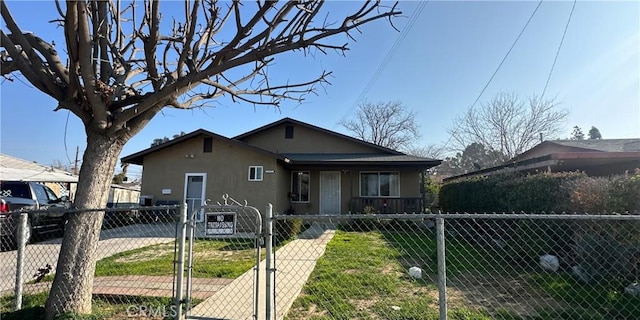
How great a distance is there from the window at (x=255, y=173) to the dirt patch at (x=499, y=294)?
9591 mm

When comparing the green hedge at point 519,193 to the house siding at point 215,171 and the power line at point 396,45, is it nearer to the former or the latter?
the power line at point 396,45

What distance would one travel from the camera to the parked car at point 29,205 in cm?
852

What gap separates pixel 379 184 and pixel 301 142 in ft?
15.6

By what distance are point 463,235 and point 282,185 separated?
794cm

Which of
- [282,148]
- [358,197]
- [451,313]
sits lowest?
[451,313]

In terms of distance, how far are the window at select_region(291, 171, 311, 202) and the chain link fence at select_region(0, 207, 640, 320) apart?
305 inches

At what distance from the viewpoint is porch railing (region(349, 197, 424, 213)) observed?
51.6 ft

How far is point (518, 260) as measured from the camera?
744 centimetres

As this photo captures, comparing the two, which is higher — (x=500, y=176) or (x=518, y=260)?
(x=500, y=176)

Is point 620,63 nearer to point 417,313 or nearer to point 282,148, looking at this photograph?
point 417,313

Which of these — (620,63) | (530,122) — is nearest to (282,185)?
(620,63)

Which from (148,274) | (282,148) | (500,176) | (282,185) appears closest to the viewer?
(148,274)

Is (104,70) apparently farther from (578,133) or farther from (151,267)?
(578,133)

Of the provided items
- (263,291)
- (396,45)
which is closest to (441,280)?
(263,291)
